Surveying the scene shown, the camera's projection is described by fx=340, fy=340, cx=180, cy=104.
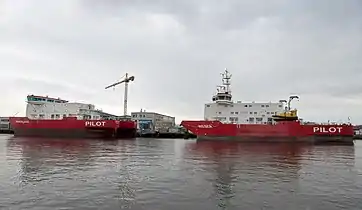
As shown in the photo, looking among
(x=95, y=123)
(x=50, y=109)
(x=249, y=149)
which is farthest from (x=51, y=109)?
(x=249, y=149)

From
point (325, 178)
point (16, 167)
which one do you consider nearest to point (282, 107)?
point (325, 178)

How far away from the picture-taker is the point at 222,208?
702 centimetres

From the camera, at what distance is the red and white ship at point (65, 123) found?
43594mm

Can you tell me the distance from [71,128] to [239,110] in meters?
21.9

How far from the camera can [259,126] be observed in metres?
38.1

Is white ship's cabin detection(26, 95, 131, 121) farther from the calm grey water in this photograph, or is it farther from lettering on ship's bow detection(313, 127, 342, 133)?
the calm grey water

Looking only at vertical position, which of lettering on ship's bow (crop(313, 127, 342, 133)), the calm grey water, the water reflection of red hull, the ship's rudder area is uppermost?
lettering on ship's bow (crop(313, 127, 342, 133))

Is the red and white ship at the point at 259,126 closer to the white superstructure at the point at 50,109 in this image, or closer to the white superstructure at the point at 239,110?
the white superstructure at the point at 239,110

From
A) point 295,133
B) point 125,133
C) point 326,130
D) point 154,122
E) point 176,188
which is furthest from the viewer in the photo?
point 154,122

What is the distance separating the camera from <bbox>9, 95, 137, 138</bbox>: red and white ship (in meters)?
43.6

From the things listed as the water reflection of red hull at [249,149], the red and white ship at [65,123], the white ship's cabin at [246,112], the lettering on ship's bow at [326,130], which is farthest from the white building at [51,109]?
the lettering on ship's bow at [326,130]

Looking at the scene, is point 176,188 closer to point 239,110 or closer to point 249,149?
point 249,149

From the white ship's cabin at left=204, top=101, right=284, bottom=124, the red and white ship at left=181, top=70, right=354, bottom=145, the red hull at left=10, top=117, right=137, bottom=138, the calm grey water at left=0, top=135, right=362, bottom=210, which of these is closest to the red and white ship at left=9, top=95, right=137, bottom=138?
the red hull at left=10, top=117, right=137, bottom=138

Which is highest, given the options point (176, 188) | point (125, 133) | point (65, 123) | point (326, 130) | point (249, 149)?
point (65, 123)
